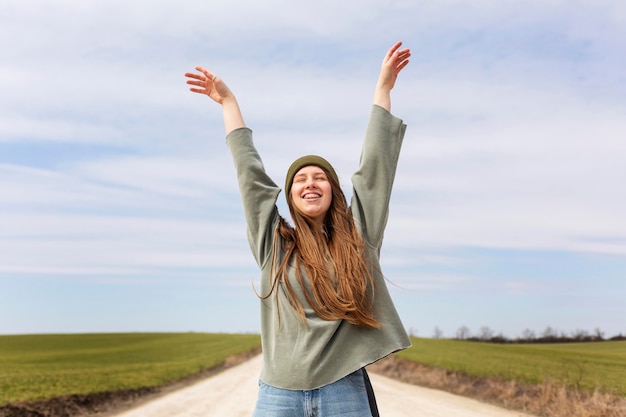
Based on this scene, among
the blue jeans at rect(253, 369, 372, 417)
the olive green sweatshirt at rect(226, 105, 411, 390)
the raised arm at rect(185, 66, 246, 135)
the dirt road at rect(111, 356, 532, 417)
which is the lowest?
the dirt road at rect(111, 356, 532, 417)

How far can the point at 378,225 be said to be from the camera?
3.34 metres

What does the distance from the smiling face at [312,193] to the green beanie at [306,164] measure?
21 millimetres

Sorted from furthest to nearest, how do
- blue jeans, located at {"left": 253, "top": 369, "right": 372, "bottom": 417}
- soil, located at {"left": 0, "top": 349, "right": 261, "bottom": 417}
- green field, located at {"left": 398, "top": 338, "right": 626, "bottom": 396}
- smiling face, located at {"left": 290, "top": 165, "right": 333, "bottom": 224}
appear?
green field, located at {"left": 398, "top": 338, "right": 626, "bottom": 396}
soil, located at {"left": 0, "top": 349, "right": 261, "bottom": 417}
smiling face, located at {"left": 290, "top": 165, "right": 333, "bottom": 224}
blue jeans, located at {"left": 253, "top": 369, "right": 372, "bottom": 417}

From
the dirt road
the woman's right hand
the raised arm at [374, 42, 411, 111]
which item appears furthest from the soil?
the raised arm at [374, 42, 411, 111]

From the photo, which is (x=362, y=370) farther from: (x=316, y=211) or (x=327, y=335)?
(x=316, y=211)

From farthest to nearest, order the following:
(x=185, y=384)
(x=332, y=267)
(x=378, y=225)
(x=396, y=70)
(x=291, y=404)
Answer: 1. (x=185, y=384)
2. (x=396, y=70)
3. (x=378, y=225)
4. (x=332, y=267)
5. (x=291, y=404)

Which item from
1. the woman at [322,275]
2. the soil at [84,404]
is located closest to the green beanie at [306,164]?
the woman at [322,275]

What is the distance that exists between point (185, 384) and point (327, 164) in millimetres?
17076

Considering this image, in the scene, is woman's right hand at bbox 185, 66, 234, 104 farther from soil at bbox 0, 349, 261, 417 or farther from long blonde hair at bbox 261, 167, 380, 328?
soil at bbox 0, 349, 261, 417

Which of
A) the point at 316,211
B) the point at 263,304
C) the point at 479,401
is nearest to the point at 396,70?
the point at 316,211

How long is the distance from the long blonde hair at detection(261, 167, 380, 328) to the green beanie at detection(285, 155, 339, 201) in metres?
0.02

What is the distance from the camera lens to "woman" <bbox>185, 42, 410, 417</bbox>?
2943 millimetres

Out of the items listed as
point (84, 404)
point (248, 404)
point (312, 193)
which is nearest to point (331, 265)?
point (312, 193)

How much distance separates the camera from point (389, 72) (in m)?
3.61
